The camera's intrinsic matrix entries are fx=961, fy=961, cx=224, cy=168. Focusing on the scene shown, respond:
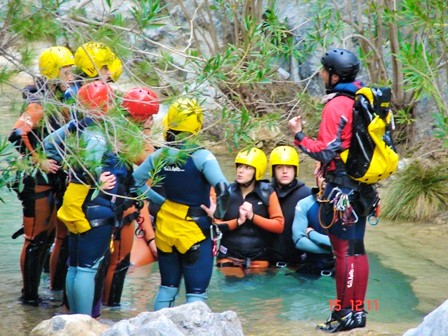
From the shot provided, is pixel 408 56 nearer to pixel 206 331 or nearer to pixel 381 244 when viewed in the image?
pixel 381 244

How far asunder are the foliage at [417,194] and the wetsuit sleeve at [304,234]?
229cm

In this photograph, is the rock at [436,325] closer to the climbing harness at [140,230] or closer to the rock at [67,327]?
the rock at [67,327]

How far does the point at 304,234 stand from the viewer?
751 centimetres

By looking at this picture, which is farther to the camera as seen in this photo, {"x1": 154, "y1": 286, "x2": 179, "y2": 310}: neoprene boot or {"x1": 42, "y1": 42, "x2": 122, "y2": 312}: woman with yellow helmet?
{"x1": 154, "y1": 286, "x2": 179, "y2": 310}: neoprene boot

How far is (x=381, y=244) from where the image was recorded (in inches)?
346

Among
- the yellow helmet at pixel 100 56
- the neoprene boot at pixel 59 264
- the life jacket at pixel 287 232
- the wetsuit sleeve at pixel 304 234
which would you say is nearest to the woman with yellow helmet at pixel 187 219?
the yellow helmet at pixel 100 56

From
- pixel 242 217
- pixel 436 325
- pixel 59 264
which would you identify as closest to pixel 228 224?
pixel 242 217

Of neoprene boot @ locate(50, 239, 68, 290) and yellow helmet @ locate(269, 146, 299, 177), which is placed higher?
yellow helmet @ locate(269, 146, 299, 177)

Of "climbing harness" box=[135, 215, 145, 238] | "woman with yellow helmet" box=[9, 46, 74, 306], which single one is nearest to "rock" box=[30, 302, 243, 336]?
"woman with yellow helmet" box=[9, 46, 74, 306]

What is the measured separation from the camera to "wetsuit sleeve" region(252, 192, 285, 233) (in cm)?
757

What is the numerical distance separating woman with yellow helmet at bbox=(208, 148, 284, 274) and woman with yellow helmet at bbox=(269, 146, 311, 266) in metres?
0.09

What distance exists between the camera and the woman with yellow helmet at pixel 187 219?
19.1 feet

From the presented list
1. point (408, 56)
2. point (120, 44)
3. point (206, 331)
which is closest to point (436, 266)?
point (408, 56)

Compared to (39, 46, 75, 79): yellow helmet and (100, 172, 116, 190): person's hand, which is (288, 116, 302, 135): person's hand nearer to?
(100, 172, 116, 190): person's hand
